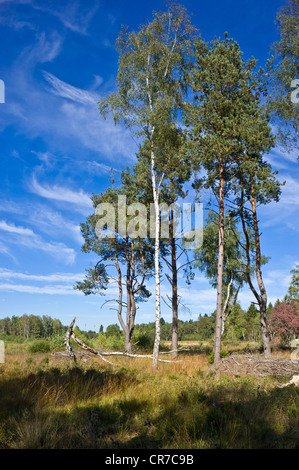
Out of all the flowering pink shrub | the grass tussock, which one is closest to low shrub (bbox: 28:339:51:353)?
the grass tussock

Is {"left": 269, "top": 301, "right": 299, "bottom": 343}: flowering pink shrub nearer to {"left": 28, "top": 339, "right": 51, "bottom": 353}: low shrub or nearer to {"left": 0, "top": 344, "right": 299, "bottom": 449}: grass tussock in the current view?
{"left": 28, "top": 339, "right": 51, "bottom": 353}: low shrub

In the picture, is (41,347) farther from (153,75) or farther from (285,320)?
(285,320)

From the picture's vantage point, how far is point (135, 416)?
19.4ft

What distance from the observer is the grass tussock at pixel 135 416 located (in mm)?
4707

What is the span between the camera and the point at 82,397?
6.96 m

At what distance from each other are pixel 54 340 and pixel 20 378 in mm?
17443

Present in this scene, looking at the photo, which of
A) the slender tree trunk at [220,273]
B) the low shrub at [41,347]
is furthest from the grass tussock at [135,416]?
the low shrub at [41,347]

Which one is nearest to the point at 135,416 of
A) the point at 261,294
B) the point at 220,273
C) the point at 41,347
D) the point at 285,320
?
the point at 220,273

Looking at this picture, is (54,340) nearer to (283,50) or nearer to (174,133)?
(174,133)

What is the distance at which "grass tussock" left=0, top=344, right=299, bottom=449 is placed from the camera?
4.71 m

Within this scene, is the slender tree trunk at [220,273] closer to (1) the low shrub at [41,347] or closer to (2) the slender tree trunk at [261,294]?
(2) the slender tree trunk at [261,294]
